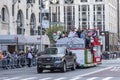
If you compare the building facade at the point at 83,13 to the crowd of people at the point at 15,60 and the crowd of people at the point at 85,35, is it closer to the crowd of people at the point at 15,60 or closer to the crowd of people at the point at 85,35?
the crowd of people at the point at 15,60

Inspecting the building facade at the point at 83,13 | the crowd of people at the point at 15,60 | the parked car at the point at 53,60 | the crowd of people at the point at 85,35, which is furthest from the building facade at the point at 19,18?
the building facade at the point at 83,13

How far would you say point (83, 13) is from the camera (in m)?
115

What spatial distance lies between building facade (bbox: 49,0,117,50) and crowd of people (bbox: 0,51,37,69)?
68807mm

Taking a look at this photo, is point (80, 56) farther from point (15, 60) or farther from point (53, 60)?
point (53, 60)

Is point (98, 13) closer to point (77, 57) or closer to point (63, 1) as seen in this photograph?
point (63, 1)

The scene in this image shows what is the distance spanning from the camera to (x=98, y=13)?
114 metres

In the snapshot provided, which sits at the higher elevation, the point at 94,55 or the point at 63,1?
the point at 63,1

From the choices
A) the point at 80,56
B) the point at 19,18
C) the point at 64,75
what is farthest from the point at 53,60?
the point at 19,18

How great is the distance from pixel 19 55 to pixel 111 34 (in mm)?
79404

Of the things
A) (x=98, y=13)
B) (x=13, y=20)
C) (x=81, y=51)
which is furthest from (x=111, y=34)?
(x=81, y=51)

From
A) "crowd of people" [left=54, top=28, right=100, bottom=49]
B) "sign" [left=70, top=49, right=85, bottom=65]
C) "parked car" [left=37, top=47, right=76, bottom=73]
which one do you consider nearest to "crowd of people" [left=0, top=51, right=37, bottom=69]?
"crowd of people" [left=54, top=28, right=100, bottom=49]

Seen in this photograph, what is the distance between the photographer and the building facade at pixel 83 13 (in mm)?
113500

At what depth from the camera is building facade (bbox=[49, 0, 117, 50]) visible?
113500mm

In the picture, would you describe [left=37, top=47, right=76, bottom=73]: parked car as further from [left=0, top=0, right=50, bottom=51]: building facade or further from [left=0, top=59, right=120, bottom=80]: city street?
[left=0, top=0, right=50, bottom=51]: building facade
